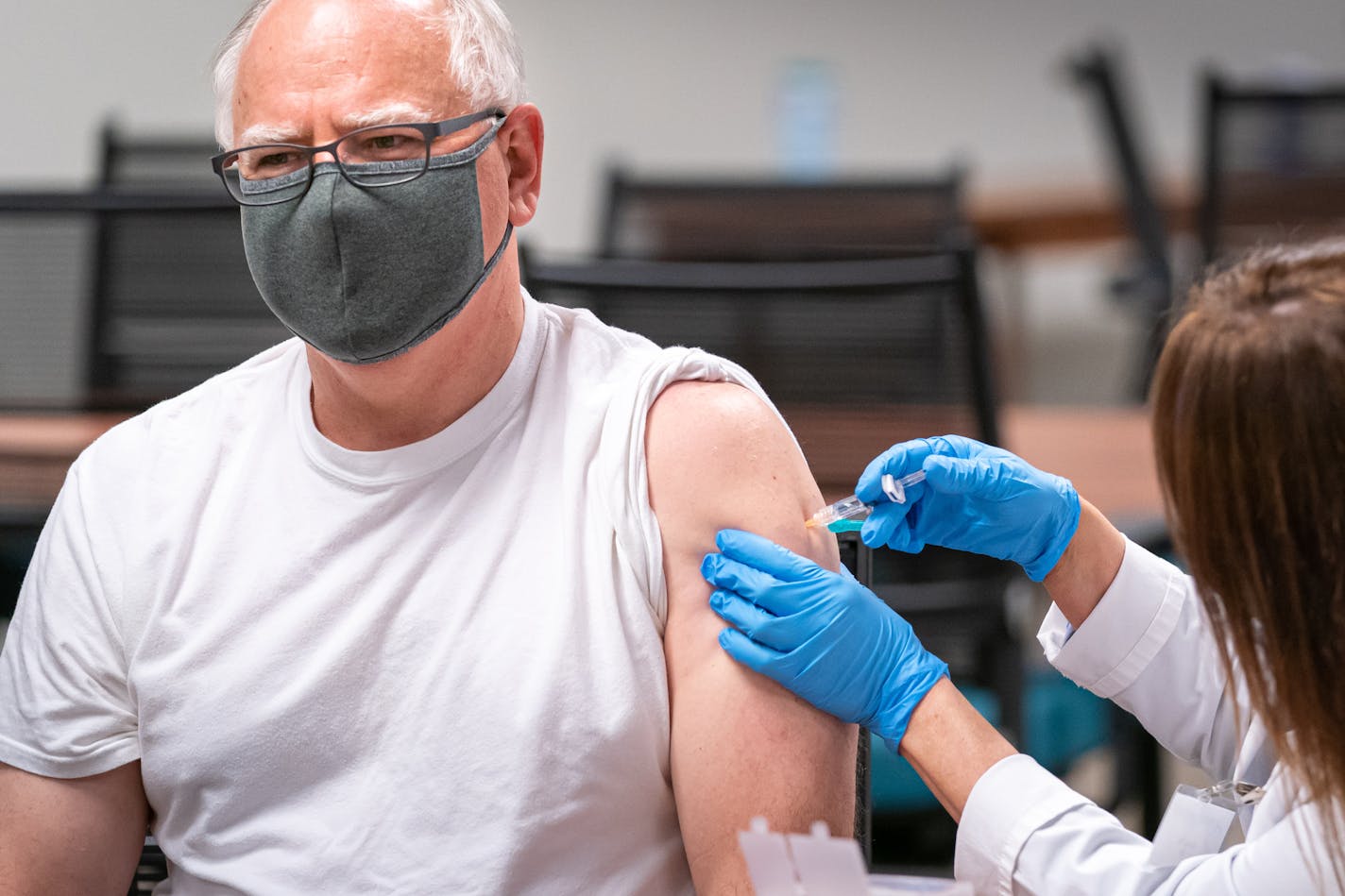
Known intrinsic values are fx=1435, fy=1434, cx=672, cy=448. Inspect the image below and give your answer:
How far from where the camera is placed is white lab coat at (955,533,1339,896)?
986 mm

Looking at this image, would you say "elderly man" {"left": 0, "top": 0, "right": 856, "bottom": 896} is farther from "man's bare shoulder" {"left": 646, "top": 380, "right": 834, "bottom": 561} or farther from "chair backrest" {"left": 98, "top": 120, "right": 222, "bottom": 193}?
"chair backrest" {"left": 98, "top": 120, "right": 222, "bottom": 193}

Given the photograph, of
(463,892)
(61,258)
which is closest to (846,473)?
(463,892)

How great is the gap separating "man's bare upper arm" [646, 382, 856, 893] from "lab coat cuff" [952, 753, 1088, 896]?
0.37 ft

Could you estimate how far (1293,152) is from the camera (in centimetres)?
307

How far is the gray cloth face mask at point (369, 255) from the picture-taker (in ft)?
3.98

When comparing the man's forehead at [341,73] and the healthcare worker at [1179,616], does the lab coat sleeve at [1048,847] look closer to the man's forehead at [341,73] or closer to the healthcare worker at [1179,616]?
the healthcare worker at [1179,616]

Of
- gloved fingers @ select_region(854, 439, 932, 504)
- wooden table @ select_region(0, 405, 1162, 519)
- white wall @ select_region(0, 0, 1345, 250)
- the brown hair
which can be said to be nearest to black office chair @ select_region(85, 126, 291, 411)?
wooden table @ select_region(0, 405, 1162, 519)

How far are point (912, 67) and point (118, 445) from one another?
4698mm

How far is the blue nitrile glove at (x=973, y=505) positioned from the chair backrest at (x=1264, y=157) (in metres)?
1.97

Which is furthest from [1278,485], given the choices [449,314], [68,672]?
[68,672]

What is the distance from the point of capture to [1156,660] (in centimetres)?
130

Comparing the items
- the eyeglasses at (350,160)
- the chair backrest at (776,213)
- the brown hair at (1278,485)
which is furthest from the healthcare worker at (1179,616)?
the chair backrest at (776,213)

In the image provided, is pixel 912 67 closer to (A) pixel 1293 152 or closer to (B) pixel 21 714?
(A) pixel 1293 152

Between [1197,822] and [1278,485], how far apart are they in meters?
0.26
